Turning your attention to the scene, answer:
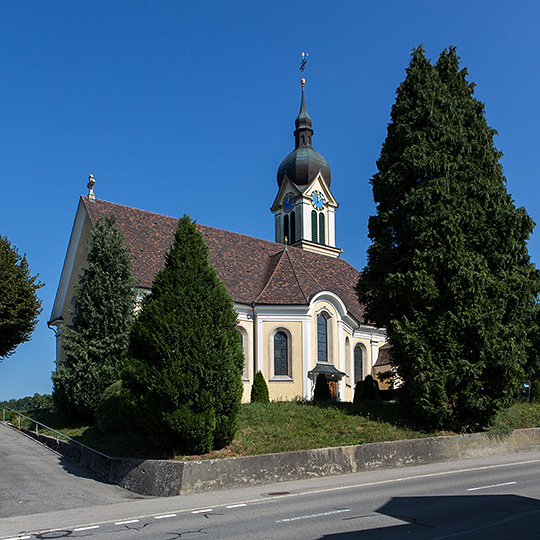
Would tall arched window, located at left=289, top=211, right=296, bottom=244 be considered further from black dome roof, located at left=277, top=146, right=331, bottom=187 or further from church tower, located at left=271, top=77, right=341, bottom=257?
black dome roof, located at left=277, top=146, right=331, bottom=187

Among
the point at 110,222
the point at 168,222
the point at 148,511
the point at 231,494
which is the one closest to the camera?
the point at 148,511

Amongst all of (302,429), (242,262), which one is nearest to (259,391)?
(242,262)

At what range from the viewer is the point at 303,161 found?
55.8 metres

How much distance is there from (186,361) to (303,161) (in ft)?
140

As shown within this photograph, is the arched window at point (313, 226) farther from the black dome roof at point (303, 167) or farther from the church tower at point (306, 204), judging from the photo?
the black dome roof at point (303, 167)

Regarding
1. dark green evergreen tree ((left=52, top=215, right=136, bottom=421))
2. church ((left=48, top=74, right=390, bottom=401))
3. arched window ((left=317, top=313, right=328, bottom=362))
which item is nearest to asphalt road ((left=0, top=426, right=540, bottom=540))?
dark green evergreen tree ((left=52, top=215, right=136, bottom=421))

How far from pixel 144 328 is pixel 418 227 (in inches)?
418

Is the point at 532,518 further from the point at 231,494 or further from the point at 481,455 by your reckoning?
the point at 481,455

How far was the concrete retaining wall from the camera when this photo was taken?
14133 mm

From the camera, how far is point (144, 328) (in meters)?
15.8

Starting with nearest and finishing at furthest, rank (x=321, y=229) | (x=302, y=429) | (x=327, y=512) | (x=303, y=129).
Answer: (x=327, y=512)
(x=302, y=429)
(x=321, y=229)
(x=303, y=129)

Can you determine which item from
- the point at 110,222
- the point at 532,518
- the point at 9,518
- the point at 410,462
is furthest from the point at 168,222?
the point at 532,518

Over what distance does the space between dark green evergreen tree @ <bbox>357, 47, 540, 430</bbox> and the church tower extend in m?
30.3

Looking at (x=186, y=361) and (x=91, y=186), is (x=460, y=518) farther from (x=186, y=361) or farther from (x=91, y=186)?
(x=91, y=186)
